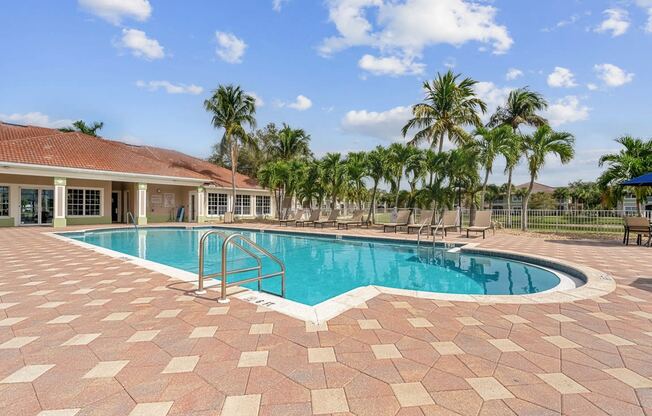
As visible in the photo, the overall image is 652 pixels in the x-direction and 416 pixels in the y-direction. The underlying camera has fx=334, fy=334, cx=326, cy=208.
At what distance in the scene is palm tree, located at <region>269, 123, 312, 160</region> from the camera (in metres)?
26.5

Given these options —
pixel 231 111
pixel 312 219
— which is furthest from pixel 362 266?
pixel 231 111

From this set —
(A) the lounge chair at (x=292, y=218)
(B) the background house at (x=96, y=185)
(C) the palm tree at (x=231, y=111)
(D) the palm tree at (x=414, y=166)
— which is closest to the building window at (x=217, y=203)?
(B) the background house at (x=96, y=185)

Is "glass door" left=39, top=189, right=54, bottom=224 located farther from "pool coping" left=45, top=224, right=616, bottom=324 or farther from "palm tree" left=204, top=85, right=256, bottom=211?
"pool coping" left=45, top=224, right=616, bottom=324

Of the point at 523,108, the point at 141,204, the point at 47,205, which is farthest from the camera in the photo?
the point at 523,108

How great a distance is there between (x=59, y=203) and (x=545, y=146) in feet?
78.1

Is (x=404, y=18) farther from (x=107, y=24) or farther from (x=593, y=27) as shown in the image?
(x=107, y=24)

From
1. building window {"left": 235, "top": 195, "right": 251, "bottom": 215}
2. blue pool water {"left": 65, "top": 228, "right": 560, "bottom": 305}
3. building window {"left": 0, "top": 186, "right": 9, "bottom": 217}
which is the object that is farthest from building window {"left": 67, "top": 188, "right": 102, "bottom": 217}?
building window {"left": 235, "top": 195, "right": 251, "bottom": 215}

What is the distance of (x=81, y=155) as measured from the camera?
19.3 meters

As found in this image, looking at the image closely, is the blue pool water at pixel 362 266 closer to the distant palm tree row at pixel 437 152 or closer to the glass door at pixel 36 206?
the distant palm tree row at pixel 437 152

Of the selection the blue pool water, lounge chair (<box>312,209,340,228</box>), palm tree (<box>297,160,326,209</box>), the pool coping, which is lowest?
the blue pool water

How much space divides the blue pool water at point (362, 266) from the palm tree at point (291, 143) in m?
13.7

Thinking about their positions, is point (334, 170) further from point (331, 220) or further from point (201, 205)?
point (201, 205)

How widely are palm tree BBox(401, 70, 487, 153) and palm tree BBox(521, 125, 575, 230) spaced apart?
3.01 meters

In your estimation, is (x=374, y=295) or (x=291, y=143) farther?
(x=291, y=143)
